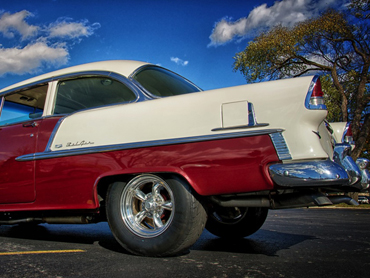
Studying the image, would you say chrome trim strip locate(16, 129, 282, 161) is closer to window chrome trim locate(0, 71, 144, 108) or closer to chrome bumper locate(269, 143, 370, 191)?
chrome bumper locate(269, 143, 370, 191)

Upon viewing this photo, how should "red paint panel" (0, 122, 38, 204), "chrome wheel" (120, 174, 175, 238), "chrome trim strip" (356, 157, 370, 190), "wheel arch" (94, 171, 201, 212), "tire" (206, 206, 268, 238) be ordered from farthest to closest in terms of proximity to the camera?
"tire" (206, 206, 268, 238), "red paint panel" (0, 122, 38, 204), "chrome trim strip" (356, 157, 370, 190), "chrome wheel" (120, 174, 175, 238), "wheel arch" (94, 171, 201, 212)

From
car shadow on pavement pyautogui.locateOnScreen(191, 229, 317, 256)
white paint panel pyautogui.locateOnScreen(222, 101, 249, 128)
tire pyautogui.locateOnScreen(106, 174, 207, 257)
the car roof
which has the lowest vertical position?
car shadow on pavement pyautogui.locateOnScreen(191, 229, 317, 256)

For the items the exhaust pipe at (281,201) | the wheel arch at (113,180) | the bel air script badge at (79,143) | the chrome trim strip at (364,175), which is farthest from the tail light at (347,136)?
the bel air script badge at (79,143)

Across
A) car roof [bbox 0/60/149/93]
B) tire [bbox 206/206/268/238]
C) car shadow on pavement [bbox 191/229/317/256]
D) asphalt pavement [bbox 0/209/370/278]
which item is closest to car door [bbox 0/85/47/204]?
car roof [bbox 0/60/149/93]

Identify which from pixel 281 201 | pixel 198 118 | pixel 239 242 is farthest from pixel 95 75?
pixel 239 242

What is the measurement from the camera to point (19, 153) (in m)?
3.41

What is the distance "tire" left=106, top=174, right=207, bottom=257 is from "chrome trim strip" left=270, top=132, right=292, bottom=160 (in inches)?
28.1

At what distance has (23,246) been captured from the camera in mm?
3236

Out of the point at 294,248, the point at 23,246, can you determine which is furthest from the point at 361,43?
the point at 23,246

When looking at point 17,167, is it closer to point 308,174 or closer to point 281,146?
point 281,146

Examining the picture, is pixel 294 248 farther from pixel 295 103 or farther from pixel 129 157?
pixel 129 157

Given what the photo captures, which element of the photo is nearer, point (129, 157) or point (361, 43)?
point (129, 157)

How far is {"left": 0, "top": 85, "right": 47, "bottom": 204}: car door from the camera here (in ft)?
10.8

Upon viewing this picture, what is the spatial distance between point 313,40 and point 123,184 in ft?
58.1
